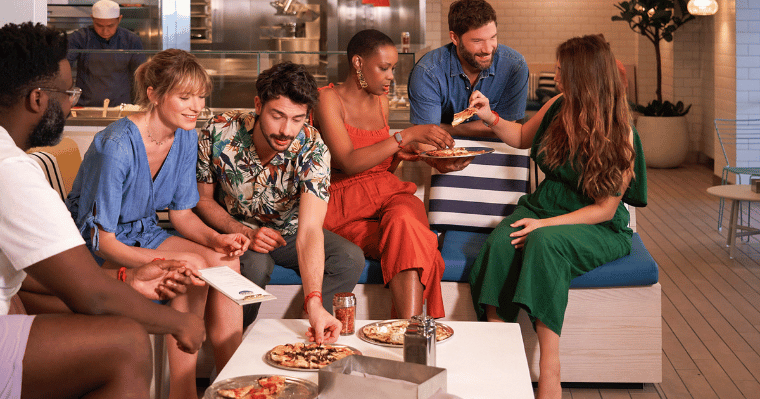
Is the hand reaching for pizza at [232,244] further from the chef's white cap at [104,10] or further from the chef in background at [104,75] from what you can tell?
the chef's white cap at [104,10]

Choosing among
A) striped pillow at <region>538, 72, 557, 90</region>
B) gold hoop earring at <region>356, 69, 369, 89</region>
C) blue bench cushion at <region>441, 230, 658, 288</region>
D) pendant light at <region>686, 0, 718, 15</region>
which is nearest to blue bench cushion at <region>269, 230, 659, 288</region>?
blue bench cushion at <region>441, 230, 658, 288</region>

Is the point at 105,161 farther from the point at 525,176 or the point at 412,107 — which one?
the point at 525,176

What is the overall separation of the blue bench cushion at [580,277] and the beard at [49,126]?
1.38 meters

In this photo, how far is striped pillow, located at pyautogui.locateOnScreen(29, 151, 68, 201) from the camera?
10.0 feet

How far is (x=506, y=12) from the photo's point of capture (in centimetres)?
1280

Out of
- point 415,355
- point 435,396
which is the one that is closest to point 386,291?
point 415,355

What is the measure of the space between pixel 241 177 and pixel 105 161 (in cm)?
58

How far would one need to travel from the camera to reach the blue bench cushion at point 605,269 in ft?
9.72

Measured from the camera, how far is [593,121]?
306 cm

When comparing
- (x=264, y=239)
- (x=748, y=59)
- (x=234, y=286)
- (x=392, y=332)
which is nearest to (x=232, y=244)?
(x=264, y=239)

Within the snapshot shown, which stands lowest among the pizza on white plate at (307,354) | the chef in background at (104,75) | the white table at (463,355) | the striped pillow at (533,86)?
the white table at (463,355)

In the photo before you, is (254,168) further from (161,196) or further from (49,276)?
(49,276)

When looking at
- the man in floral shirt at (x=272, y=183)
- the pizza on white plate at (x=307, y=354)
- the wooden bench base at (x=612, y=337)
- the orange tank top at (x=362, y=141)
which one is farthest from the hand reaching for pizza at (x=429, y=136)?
the pizza on white plate at (x=307, y=354)

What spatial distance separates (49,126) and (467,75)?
7.39 feet
